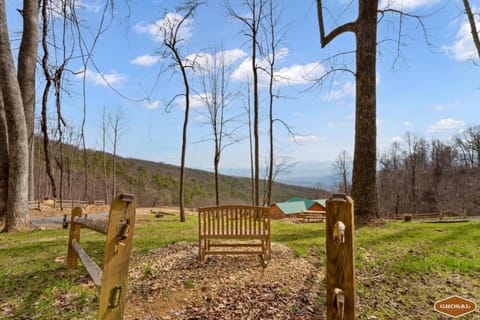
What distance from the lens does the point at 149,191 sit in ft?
145

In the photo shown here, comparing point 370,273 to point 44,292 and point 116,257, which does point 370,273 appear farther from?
point 44,292

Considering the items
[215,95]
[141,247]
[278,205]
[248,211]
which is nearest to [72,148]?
[215,95]

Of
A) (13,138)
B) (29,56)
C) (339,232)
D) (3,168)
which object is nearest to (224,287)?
(339,232)

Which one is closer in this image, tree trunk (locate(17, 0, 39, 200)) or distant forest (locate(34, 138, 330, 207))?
tree trunk (locate(17, 0, 39, 200))

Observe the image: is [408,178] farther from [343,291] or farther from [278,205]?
[343,291]

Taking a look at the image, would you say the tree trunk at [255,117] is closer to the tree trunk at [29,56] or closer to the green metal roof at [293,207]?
the tree trunk at [29,56]

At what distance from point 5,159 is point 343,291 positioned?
30.3 ft

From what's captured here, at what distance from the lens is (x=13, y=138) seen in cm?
699

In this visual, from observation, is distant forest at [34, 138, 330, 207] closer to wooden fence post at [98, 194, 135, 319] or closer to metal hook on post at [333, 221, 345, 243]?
wooden fence post at [98, 194, 135, 319]
